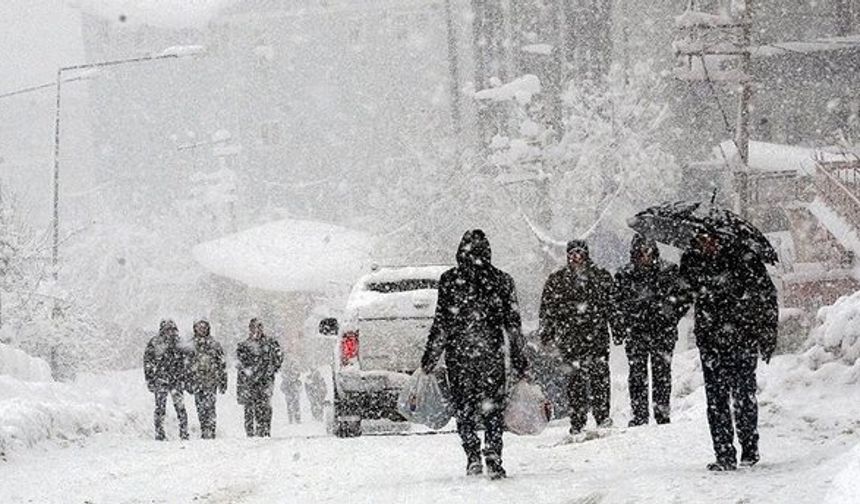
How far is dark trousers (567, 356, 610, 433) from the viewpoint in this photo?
36.7 ft

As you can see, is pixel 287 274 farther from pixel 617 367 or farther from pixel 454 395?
pixel 454 395

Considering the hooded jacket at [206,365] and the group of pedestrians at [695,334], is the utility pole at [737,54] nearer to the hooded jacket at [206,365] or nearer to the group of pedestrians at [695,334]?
the hooded jacket at [206,365]

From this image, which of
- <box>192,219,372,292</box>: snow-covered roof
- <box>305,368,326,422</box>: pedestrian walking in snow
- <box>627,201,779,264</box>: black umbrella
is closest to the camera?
<box>627,201,779,264</box>: black umbrella

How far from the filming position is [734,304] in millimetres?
7797

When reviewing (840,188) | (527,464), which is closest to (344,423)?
(527,464)

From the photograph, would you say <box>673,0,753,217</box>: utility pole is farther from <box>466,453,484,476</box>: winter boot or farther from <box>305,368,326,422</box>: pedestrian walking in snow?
<box>466,453,484,476</box>: winter boot

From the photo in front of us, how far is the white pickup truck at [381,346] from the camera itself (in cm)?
1158

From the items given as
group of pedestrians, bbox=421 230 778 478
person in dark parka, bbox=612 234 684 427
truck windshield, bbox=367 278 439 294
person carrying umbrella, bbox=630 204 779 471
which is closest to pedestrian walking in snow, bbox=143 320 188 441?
truck windshield, bbox=367 278 439 294

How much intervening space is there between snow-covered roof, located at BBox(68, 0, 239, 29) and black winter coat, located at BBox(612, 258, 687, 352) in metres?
57.3

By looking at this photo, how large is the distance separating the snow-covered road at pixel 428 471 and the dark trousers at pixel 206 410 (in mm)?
2875

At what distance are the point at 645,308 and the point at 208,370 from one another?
20.0 ft

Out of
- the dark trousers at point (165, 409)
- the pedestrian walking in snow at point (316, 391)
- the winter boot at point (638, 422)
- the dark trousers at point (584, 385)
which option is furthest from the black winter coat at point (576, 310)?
the pedestrian walking in snow at point (316, 391)

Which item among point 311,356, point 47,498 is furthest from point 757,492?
point 311,356

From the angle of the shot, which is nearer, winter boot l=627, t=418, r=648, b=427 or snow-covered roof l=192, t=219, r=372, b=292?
winter boot l=627, t=418, r=648, b=427
